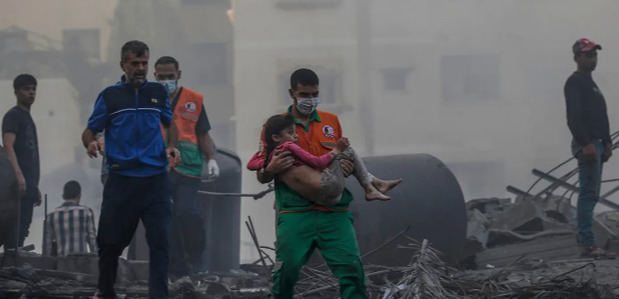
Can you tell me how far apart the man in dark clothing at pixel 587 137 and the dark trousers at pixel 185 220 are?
8.39 feet

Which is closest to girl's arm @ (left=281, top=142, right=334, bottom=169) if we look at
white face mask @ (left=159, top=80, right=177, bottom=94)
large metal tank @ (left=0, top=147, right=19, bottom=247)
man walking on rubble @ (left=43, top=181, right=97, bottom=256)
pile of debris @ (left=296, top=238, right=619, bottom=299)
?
pile of debris @ (left=296, top=238, right=619, bottom=299)

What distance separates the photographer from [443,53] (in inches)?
707

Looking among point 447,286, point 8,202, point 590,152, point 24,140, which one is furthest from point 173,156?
point 590,152

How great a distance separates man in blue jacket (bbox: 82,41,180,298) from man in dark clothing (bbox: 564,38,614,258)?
3.14m

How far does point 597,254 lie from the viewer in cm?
643

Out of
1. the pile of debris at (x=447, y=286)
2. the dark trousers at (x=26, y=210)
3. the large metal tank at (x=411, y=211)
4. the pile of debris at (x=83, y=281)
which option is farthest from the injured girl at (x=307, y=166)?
the dark trousers at (x=26, y=210)

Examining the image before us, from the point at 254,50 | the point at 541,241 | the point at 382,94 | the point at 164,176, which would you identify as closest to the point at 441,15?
the point at 382,94

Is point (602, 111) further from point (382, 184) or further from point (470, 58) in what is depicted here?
point (470, 58)

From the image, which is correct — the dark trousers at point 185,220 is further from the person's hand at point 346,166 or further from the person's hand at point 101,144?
the person's hand at point 346,166

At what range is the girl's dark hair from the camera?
3842 mm

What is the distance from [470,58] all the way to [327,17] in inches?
110

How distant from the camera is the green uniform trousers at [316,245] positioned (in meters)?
3.77

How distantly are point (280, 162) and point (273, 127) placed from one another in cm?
17

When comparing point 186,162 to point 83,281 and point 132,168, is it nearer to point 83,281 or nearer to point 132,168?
point 83,281
